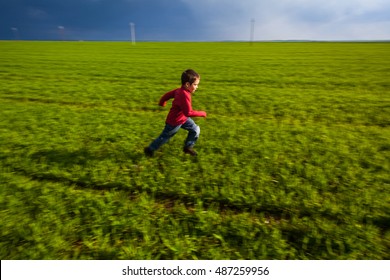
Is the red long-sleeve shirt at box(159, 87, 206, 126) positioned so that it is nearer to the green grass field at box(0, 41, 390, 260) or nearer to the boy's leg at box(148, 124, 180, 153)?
the boy's leg at box(148, 124, 180, 153)

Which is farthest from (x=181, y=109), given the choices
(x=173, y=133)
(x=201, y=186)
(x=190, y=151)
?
(x=201, y=186)

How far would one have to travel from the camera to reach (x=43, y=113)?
7.98 metres

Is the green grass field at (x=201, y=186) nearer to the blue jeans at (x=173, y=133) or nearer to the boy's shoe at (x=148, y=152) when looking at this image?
the boy's shoe at (x=148, y=152)

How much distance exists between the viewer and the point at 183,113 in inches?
175

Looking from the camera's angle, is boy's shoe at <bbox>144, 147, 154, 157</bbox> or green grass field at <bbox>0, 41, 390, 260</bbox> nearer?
green grass field at <bbox>0, 41, 390, 260</bbox>

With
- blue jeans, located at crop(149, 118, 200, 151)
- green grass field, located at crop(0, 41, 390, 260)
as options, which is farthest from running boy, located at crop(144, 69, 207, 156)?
green grass field, located at crop(0, 41, 390, 260)

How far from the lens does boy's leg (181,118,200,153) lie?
4887mm

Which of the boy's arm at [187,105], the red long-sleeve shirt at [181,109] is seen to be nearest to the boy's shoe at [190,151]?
the red long-sleeve shirt at [181,109]

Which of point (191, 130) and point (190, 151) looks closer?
point (191, 130)

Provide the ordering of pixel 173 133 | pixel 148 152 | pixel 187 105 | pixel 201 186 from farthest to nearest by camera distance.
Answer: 1. pixel 148 152
2. pixel 173 133
3. pixel 187 105
4. pixel 201 186

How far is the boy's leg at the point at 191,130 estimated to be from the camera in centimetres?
489

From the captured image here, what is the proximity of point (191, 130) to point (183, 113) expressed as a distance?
1.95ft

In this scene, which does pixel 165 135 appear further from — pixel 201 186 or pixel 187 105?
pixel 201 186
